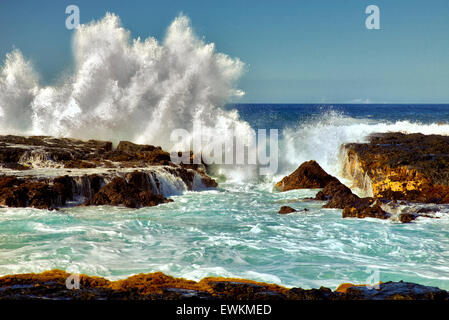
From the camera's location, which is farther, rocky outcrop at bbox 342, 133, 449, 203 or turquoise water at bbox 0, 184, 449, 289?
rocky outcrop at bbox 342, 133, 449, 203

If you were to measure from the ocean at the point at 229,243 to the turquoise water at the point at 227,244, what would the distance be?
0.01 meters

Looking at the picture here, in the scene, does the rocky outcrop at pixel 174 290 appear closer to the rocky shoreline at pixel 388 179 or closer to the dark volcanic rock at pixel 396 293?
the dark volcanic rock at pixel 396 293

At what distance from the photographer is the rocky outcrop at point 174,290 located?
382 centimetres

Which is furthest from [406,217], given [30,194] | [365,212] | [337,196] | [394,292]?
[30,194]

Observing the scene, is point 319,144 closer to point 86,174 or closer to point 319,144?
point 319,144

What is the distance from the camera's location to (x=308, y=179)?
14.5 m

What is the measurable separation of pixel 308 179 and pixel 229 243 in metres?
7.41

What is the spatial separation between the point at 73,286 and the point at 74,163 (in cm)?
1040

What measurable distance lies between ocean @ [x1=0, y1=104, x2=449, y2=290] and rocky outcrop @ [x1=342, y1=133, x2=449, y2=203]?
5.22 ft

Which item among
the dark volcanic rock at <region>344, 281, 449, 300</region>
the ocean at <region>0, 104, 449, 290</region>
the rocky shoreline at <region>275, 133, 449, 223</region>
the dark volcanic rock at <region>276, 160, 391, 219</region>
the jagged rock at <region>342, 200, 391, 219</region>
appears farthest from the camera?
the rocky shoreline at <region>275, 133, 449, 223</region>

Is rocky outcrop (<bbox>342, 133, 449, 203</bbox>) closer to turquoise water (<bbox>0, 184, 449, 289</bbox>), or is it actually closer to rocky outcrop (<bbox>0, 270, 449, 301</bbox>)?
turquoise water (<bbox>0, 184, 449, 289</bbox>)

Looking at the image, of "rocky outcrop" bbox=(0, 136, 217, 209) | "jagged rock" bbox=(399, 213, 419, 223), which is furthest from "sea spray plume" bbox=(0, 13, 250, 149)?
"jagged rock" bbox=(399, 213, 419, 223)

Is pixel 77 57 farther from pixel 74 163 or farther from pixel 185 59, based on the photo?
pixel 74 163

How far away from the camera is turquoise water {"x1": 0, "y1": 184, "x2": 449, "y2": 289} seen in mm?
5926
